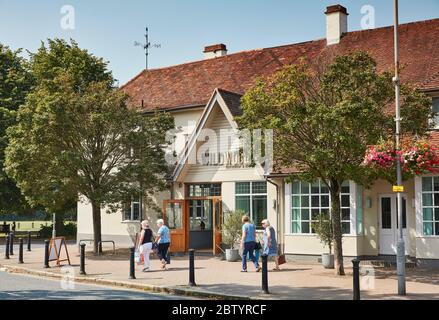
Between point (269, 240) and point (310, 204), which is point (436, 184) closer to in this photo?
point (310, 204)

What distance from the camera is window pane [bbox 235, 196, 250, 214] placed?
25141 millimetres

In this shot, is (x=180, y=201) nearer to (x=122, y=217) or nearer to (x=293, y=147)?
(x=122, y=217)

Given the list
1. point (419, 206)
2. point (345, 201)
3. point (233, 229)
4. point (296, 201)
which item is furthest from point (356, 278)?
point (233, 229)

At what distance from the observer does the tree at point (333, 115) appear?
1617 centimetres

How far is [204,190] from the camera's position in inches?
1059

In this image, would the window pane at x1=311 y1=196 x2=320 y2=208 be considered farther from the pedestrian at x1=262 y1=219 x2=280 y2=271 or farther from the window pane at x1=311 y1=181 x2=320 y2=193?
the pedestrian at x1=262 y1=219 x2=280 y2=271

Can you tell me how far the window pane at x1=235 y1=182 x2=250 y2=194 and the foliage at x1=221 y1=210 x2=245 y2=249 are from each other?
1745 millimetres

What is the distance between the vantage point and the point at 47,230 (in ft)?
140

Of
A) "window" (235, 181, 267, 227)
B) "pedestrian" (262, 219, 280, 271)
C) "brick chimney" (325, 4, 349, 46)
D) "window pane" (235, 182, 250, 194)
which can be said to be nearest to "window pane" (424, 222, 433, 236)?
"pedestrian" (262, 219, 280, 271)

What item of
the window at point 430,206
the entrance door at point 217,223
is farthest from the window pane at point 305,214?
the window at point 430,206

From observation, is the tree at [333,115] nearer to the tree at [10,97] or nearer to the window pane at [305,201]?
the window pane at [305,201]

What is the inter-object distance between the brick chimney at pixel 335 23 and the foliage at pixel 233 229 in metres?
10.8

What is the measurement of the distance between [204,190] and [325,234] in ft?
23.6
